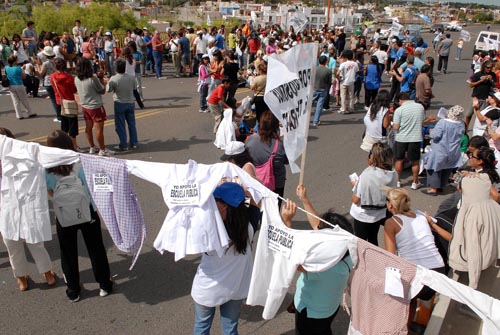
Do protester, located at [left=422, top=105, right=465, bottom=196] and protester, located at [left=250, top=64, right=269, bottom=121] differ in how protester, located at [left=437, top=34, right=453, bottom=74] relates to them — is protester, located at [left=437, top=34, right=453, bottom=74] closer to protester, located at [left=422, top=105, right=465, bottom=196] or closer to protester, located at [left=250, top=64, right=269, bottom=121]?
protester, located at [left=250, top=64, right=269, bottom=121]

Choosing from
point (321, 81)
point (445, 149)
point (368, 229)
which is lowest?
point (368, 229)

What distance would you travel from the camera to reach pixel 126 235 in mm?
4336

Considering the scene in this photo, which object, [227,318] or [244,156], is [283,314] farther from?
[244,156]

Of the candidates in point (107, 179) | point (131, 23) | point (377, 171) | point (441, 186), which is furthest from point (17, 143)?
point (131, 23)

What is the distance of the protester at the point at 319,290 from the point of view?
324 centimetres

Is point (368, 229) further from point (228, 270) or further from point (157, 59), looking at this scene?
point (157, 59)

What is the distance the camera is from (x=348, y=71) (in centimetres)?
1166

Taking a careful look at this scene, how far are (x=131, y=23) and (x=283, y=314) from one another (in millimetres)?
27212

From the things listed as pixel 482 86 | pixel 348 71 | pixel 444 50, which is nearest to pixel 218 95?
pixel 348 71

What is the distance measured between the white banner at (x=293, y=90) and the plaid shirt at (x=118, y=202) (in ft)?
5.27

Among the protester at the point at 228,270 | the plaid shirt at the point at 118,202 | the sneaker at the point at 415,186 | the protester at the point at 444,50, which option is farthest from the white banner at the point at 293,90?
the protester at the point at 444,50

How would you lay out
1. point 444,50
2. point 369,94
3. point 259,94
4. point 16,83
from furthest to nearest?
point 444,50 → point 369,94 → point 16,83 → point 259,94

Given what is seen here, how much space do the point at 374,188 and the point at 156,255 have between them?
2909mm

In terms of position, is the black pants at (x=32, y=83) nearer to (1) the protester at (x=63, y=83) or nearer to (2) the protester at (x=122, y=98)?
(1) the protester at (x=63, y=83)
